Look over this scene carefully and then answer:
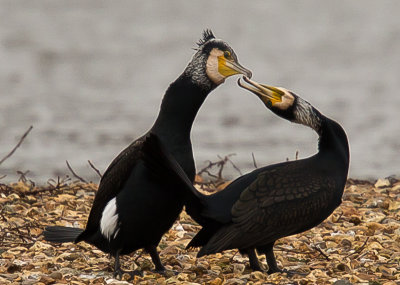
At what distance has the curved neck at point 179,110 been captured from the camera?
17.4 feet

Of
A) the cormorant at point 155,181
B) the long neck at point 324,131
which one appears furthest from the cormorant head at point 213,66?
the long neck at point 324,131

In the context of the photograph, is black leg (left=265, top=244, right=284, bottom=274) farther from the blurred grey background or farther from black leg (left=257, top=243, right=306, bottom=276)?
the blurred grey background

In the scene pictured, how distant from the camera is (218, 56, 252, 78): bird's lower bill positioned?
5.36 metres

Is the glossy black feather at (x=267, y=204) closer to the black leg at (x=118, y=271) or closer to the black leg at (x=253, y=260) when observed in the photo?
the black leg at (x=253, y=260)

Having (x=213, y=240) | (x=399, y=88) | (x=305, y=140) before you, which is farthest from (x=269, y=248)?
(x=399, y=88)

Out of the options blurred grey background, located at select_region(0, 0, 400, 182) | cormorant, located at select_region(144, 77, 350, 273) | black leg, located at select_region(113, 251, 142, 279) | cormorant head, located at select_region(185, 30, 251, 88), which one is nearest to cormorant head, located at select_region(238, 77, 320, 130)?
cormorant, located at select_region(144, 77, 350, 273)

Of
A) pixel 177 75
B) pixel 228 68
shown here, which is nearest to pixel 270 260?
pixel 228 68

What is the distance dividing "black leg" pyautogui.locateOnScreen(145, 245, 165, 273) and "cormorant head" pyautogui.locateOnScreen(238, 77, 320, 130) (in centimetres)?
99

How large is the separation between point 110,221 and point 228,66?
1043mm

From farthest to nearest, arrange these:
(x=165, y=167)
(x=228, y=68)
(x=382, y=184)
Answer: (x=382, y=184)
(x=228, y=68)
(x=165, y=167)

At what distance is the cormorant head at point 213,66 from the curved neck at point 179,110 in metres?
0.04

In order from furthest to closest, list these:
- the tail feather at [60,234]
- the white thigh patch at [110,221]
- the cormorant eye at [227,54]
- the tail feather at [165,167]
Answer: the tail feather at [60,234], the cormorant eye at [227,54], the white thigh patch at [110,221], the tail feather at [165,167]

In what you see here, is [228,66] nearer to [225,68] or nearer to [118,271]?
[225,68]

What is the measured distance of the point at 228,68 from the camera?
5.38 m
